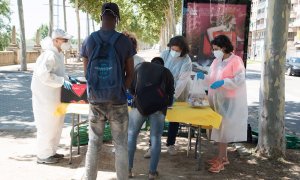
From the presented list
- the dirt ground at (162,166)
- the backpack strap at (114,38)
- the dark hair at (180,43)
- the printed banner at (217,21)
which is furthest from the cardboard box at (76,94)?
the printed banner at (217,21)

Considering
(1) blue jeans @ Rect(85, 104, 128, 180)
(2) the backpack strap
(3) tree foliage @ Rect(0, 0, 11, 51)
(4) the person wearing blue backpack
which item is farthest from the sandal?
(3) tree foliage @ Rect(0, 0, 11, 51)

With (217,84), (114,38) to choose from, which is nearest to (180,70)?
(217,84)

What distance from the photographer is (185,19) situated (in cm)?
750

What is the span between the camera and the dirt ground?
5.18 metres

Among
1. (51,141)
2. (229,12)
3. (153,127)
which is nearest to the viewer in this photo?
(153,127)

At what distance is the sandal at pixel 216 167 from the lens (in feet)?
17.7

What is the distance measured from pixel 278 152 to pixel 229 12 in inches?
109

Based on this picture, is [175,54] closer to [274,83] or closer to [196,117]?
[196,117]

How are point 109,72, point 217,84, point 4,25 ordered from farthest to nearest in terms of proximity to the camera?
point 4,25, point 217,84, point 109,72

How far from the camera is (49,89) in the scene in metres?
5.38

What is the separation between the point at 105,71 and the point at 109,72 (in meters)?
0.04

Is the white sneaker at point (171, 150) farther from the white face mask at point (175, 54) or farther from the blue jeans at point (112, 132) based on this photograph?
the blue jeans at point (112, 132)

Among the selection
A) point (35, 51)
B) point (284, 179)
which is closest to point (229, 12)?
point (284, 179)

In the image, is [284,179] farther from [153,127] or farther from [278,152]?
[153,127]
